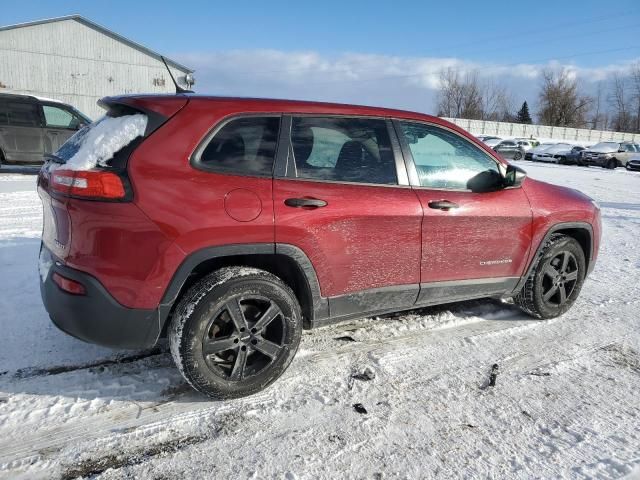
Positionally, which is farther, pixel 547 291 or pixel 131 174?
pixel 547 291

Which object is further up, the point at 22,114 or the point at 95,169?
the point at 22,114

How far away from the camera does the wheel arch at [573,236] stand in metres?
3.84

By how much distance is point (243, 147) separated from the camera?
270cm

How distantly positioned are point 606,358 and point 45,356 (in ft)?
12.7

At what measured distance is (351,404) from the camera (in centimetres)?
268

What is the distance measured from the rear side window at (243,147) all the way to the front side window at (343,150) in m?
0.16

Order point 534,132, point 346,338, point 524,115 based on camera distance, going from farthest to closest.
Result: 1. point 524,115
2. point 534,132
3. point 346,338

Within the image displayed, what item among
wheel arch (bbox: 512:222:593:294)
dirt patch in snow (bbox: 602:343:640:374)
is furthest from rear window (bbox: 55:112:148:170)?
dirt patch in snow (bbox: 602:343:640:374)

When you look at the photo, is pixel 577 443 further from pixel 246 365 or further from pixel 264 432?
pixel 246 365

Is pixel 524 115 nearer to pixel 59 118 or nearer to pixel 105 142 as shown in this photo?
pixel 59 118

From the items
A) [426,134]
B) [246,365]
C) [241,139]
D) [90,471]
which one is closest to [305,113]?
[241,139]

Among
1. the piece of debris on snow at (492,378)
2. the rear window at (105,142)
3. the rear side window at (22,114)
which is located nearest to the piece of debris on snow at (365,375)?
the piece of debris on snow at (492,378)

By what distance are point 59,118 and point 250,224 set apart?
39.5ft

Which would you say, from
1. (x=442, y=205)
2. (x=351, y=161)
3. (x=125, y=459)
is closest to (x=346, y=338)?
(x=442, y=205)
